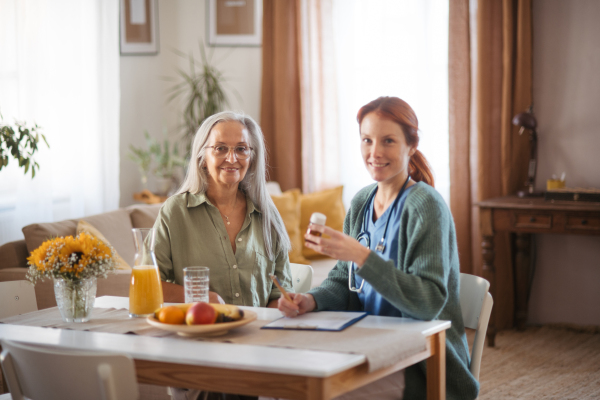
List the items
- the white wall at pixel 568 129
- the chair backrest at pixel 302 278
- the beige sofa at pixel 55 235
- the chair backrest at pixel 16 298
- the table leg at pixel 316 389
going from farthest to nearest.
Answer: the white wall at pixel 568 129 < the beige sofa at pixel 55 235 < the chair backrest at pixel 302 278 < the chair backrest at pixel 16 298 < the table leg at pixel 316 389

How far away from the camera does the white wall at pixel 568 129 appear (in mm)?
3857

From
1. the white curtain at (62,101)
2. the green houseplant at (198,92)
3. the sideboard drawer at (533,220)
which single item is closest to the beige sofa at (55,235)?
the white curtain at (62,101)

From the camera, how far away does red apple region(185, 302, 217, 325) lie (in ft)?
4.93

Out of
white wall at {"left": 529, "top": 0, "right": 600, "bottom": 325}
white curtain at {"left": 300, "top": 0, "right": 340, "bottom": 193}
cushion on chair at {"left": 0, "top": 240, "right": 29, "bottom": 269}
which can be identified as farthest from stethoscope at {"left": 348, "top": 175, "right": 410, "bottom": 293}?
white curtain at {"left": 300, "top": 0, "right": 340, "bottom": 193}

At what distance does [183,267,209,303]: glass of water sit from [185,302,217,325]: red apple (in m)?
0.16

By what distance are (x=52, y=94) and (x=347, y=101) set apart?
75.7 inches

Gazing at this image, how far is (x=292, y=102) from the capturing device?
15.1 ft

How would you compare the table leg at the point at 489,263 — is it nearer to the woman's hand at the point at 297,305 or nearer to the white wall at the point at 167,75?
the white wall at the point at 167,75

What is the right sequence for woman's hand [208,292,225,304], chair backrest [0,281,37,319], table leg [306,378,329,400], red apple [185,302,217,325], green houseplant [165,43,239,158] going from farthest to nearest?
green houseplant [165,43,239,158], chair backrest [0,281,37,319], woman's hand [208,292,225,304], red apple [185,302,217,325], table leg [306,378,329,400]

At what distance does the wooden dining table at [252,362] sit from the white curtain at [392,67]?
2.79m

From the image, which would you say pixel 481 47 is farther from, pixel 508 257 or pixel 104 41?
pixel 104 41

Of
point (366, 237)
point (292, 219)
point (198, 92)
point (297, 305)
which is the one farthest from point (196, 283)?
point (198, 92)

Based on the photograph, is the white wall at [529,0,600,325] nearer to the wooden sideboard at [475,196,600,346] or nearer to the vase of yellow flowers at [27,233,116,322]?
the wooden sideboard at [475,196,600,346]

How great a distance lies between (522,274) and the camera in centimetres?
398
